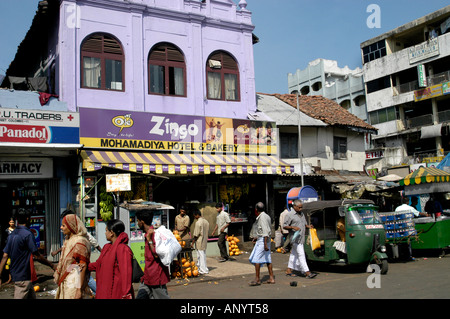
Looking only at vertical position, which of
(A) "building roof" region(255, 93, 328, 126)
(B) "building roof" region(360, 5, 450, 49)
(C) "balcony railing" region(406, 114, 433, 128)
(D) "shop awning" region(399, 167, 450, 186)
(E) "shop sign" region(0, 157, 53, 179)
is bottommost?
(D) "shop awning" region(399, 167, 450, 186)

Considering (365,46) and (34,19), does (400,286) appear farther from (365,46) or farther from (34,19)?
(365,46)

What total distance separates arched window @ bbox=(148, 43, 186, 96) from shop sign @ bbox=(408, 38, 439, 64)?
1019 inches

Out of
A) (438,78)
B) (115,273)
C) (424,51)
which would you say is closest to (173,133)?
(115,273)

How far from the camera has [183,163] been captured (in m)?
15.4

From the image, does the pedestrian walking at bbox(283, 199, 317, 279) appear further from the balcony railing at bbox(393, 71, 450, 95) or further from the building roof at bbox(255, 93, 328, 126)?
the balcony railing at bbox(393, 71, 450, 95)

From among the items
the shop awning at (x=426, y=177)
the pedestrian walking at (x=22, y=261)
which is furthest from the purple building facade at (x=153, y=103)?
the pedestrian walking at (x=22, y=261)

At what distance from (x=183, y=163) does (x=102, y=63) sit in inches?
187

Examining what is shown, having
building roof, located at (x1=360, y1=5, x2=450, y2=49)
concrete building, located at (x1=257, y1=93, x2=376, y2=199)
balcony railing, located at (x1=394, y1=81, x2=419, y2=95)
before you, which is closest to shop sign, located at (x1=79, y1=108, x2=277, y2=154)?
concrete building, located at (x1=257, y1=93, x2=376, y2=199)

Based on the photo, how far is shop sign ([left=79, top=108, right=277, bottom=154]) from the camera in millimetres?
14562

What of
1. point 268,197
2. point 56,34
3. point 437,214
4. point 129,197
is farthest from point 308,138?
point 56,34

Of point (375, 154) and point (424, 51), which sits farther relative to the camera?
point (375, 154)

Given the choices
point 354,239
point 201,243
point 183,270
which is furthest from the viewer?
point 201,243

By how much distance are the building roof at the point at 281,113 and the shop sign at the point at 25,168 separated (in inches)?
409

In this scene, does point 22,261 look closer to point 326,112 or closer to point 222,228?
point 222,228
